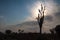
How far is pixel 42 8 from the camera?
37.7 metres

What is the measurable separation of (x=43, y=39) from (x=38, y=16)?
20.5ft

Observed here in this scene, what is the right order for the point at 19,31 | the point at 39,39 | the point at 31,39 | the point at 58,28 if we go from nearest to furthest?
the point at 58,28, the point at 39,39, the point at 31,39, the point at 19,31

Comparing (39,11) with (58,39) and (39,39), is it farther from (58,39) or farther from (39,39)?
(58,39)

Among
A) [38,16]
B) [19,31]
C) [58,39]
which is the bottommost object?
[58,39]

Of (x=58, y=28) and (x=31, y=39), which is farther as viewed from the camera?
(x=31, y=39)

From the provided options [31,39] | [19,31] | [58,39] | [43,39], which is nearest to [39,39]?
[43,39]

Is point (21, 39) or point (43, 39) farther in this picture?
point (21, 39)

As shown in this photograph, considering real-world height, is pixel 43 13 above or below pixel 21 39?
above

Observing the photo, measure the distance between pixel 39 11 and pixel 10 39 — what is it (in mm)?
8451

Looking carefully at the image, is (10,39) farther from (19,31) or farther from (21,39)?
(19,31)

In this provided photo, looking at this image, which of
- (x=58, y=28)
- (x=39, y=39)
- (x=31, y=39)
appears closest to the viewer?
(x=58, y=28)

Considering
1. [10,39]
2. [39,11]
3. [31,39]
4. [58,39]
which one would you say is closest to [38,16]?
[39,11]

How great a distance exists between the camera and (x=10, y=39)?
35.1 metres

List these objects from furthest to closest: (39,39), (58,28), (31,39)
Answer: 1. (31,39)
2. (39,39)
3. (58,28)
